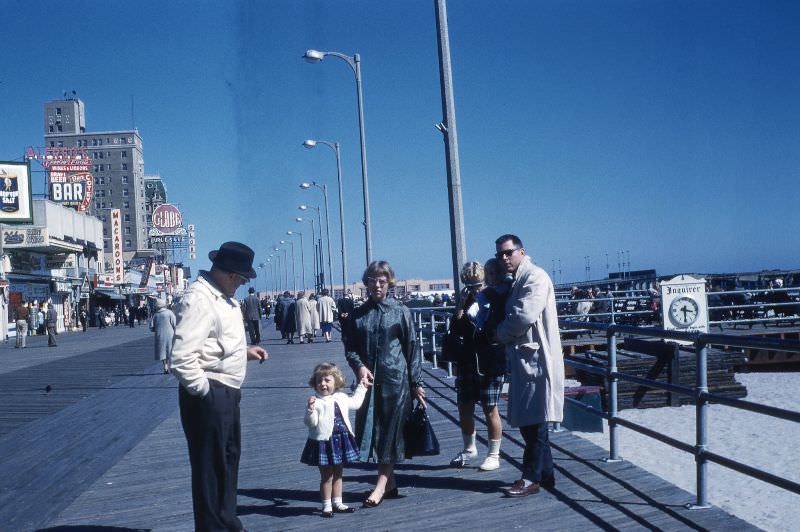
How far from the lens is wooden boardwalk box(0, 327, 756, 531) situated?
16.3 ft

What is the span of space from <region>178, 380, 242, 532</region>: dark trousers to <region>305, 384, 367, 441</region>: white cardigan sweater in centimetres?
73

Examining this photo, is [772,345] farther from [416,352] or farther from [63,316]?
[63,316]

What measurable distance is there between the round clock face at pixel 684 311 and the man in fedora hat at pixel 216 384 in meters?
14.8

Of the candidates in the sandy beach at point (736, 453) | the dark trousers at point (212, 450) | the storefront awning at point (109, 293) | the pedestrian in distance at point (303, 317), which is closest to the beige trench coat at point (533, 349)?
the dark trousers at point (212, 450)

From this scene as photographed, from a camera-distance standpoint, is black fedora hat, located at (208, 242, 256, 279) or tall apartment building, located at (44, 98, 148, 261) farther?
tall apartment building, located at (44, 98, 148, 261)

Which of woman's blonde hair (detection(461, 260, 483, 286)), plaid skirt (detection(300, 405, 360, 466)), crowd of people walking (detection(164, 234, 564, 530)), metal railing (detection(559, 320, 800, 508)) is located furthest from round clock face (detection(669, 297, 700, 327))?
plaid skirt (detection(300, 405, 360, 466))

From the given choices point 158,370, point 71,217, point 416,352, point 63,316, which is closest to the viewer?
point 416,352

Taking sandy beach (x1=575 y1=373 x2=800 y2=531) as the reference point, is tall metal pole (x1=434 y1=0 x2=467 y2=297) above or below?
above

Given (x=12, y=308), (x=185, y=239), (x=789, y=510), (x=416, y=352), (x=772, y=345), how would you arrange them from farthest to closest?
(x=185, y=239) → (x=12, y=308) → (x=789, y=510) → (x=416, y=352) → (x=772, y=345)

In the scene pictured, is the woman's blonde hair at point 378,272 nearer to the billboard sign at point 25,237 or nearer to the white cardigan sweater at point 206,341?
the white cardigan sweater at point 206,341

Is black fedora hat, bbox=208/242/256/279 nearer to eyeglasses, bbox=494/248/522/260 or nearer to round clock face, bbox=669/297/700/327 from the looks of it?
eyeglasses, bbox=494/248/522/260

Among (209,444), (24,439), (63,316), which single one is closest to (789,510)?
(209,444)

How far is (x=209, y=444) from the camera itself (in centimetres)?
423

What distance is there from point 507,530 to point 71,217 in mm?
57332
